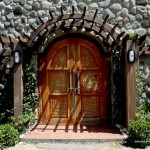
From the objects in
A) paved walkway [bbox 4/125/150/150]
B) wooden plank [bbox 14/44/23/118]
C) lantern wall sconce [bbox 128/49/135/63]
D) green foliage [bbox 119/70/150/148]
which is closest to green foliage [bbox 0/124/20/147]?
paved walkway [bbox 4/125/150/150]

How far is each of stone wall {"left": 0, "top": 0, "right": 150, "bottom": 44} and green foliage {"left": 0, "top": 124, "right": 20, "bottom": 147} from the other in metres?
2.57

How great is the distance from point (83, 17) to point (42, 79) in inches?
77.0

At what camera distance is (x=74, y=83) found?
7.61m

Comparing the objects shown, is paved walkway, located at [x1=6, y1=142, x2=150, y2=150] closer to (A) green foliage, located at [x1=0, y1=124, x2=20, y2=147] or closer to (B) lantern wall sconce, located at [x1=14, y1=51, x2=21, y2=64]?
(A) green foliage, located at [x1=0, y1=124, x2=20, y2=147]

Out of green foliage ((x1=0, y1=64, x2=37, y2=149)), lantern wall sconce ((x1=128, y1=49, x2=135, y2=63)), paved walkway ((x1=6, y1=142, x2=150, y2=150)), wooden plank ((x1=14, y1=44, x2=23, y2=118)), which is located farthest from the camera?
green foliage ((x1=0, y1=64, x2=37, y2=149))

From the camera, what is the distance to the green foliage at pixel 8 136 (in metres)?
5.88

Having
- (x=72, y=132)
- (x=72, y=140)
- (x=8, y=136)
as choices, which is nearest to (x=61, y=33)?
(x=72, y=132)

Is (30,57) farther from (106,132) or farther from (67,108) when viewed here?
(106,132)

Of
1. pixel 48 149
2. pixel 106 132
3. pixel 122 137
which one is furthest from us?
pixel 106 132

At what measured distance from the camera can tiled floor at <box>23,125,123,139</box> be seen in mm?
6383

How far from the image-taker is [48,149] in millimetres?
5746

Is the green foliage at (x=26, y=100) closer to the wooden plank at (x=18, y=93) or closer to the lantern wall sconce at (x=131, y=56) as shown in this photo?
the wooden plank at (x=18, y=93)

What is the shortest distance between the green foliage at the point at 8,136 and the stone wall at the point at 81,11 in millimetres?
2569

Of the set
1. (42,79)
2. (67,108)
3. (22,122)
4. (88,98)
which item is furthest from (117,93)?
(22,122)
